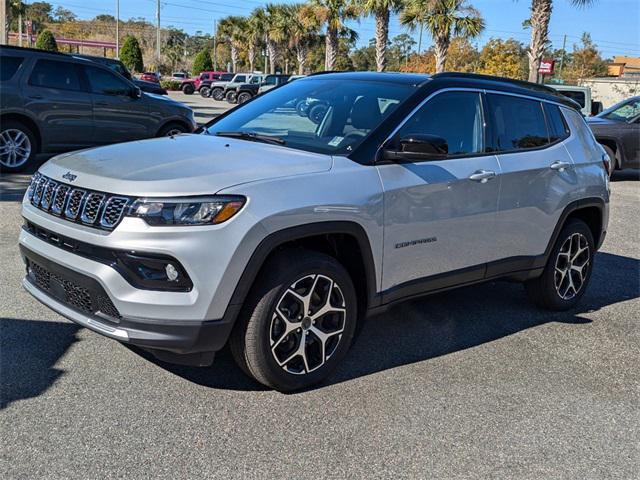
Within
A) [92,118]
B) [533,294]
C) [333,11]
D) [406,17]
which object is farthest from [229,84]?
[533,294]

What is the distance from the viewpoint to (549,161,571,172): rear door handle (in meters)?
5.18

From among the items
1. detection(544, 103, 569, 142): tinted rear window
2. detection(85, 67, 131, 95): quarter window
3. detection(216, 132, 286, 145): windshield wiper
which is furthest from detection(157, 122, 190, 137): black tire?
detection(544, 103, 569, 142): tinted rear window

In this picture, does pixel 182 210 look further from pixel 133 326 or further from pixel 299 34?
pixel 299 34

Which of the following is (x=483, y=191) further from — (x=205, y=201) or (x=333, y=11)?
(x=333, y=11)

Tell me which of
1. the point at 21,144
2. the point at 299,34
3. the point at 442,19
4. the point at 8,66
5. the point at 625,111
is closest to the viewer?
the point at 8,66

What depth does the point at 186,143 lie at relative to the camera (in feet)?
14.0

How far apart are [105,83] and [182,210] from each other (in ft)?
28.7

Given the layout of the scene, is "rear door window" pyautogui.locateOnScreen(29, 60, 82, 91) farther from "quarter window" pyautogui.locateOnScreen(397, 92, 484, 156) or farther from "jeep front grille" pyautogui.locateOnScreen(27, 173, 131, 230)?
"quarter window" pyautogui.locateOnScreen(397, 92, 484, 156)

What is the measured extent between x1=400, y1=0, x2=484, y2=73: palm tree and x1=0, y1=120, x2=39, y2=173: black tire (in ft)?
78.0

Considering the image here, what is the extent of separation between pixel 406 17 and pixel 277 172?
29972 mm

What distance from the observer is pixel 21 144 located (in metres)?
10.3

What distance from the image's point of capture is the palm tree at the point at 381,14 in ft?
109

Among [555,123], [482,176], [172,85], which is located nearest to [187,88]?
[172,85]

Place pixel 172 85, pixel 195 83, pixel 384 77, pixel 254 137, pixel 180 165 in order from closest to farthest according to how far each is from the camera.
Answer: pixel 180 165 < pixel 254 137 < pixel 384 77 < pixel 195 83 < pixel 172 85
